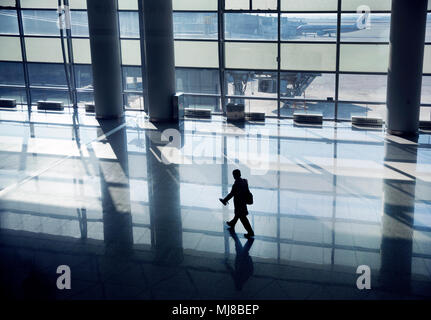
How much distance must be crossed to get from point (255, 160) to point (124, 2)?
1126 cm

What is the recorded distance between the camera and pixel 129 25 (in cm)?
2128

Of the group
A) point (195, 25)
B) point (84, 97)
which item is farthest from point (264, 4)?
point (84, 97)

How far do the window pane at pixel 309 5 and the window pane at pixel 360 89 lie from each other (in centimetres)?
281

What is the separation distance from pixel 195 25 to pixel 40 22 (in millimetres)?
7783

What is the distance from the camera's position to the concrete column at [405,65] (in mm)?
15656

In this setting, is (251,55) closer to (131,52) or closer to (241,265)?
(131,52)

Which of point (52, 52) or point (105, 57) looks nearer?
point (105, 57)

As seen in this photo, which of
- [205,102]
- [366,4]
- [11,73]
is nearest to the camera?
[366,4]

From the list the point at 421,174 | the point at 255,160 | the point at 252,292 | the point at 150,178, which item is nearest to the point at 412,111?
the point at 421,174

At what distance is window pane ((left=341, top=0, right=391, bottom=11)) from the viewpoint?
57.8ft

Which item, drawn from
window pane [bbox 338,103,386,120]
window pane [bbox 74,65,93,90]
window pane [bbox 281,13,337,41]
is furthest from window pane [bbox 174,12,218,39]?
window pane [bbox 338,103,386,120]

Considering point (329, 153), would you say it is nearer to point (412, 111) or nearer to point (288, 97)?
point (412, 111)

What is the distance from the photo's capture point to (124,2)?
68.5 feet
